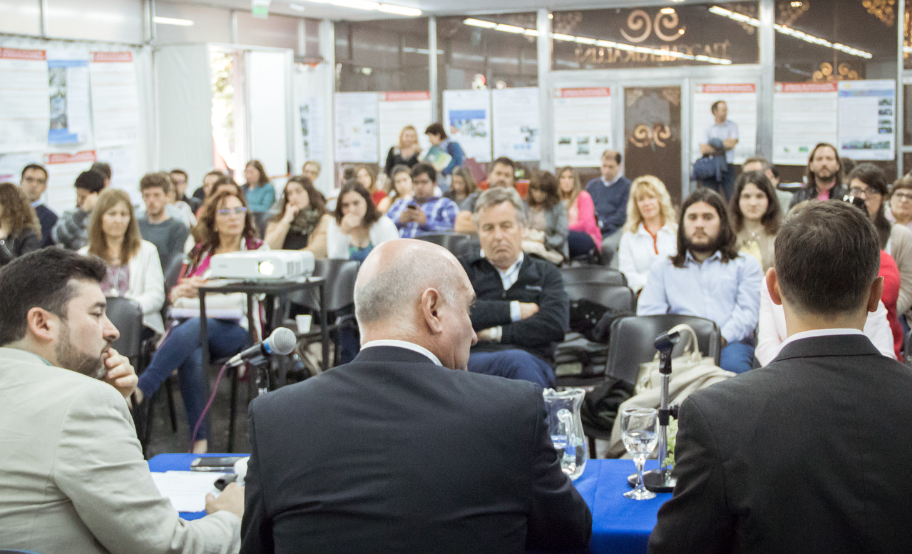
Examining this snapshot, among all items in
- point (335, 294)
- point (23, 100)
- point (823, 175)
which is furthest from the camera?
point (23, 100)

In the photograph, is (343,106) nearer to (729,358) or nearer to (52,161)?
(52,161)

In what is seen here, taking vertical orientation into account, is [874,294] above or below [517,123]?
below

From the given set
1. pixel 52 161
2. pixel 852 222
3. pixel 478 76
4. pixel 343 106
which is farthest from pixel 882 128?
pixel 852 222

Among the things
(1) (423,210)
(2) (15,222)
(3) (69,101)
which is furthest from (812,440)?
(3) (69,101)

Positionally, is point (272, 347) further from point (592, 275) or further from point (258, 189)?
point (258, 189)

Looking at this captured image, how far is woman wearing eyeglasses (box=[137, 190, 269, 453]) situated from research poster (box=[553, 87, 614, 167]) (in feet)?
24.0

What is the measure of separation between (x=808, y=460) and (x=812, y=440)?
3 cm

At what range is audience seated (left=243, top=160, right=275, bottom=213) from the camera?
31.2 feet

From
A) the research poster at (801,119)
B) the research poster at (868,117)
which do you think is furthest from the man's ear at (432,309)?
the research poster at (868,117)

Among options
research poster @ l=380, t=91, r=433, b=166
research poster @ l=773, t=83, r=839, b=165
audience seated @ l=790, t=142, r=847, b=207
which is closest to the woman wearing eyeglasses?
audience seated @ l=790, t=142, r=847, b=207

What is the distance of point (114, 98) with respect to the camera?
9.73 m

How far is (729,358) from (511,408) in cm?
257

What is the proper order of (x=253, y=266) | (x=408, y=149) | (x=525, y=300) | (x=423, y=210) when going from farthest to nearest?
(x=408, y=149)
(x=423, y=210)
(x=253, y=266)
(x=525, y=300)

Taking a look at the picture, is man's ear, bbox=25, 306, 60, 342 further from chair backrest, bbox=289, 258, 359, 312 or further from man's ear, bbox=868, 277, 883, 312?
chair backrest, bbox=289, 258, 359, 312
